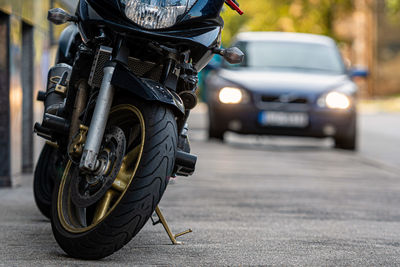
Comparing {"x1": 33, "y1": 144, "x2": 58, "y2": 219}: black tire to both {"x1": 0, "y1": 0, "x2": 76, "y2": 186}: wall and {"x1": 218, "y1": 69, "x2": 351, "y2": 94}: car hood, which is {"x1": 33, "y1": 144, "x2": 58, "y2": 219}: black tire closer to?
{"x1": 0, "y1": 0, "x2": 76, "y2": 186}: wall

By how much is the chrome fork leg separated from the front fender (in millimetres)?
46

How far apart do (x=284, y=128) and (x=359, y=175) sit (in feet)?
11.4

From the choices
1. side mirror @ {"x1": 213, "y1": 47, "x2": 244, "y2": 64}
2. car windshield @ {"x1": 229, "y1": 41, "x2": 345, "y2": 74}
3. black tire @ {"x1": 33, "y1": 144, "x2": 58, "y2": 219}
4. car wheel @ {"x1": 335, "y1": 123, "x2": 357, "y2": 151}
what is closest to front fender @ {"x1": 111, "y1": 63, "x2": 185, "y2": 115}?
side mirror @ {"x1": 213, "y1": 47, "x2": 244, "y2": 64}

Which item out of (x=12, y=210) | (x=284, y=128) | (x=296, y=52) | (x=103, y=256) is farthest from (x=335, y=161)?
(x=103, y=256)

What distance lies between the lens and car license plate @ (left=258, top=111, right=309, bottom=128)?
13586 millimetres

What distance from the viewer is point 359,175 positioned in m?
10.2

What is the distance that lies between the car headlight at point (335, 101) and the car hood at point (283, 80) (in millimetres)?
102

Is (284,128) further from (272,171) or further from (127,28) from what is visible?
(127,28)

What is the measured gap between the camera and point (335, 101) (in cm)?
1370

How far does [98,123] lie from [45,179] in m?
1.71

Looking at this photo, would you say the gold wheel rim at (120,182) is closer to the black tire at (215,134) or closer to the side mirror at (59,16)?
the side mirror at (59,16)

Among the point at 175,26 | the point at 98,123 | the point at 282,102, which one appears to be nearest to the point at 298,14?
the point at 282,102

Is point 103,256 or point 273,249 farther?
point 273,249

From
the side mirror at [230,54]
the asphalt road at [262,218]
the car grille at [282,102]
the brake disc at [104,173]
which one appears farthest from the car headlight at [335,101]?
the brake disc at [104,173]
